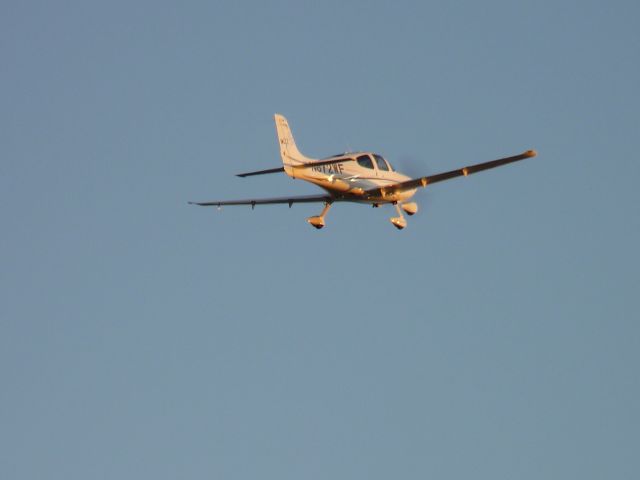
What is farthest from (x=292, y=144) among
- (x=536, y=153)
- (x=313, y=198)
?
(x=536, y=153)

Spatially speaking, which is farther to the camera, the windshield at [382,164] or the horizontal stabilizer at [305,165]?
the windshield at [382,164]

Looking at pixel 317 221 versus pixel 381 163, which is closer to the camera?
pixel 317 221

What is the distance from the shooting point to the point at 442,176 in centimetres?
5006

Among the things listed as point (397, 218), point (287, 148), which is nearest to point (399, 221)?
point (397, 218)

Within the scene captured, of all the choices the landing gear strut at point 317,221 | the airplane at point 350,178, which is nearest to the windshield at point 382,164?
the airplane at point 350,178

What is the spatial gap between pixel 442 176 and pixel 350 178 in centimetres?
358

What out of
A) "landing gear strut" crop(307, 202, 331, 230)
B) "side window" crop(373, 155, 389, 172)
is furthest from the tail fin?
"side window" crop(373, 155, 389, 172)

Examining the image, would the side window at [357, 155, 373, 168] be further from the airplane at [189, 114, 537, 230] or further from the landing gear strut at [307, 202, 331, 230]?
the landing gear strut at [307, 202, 331, 230]

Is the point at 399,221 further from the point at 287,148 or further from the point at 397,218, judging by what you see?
the point at 287,148

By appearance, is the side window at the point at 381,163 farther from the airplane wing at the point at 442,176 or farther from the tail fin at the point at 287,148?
the tail fin at the point at 287,148

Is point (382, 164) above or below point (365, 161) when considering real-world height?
below

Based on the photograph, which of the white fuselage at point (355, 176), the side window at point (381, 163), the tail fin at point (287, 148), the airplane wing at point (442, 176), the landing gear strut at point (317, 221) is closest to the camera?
the airplane wing at point (442, 176)

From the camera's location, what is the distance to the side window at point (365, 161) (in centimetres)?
5219

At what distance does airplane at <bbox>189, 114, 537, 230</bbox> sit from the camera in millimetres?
49594
